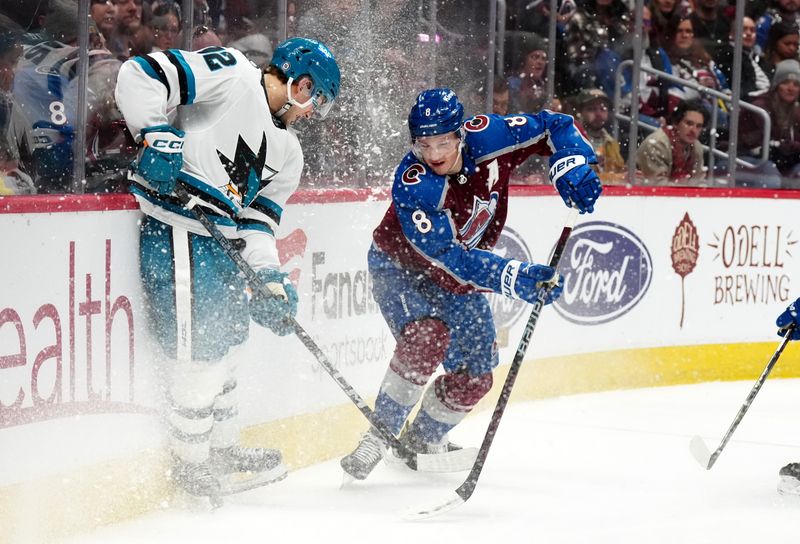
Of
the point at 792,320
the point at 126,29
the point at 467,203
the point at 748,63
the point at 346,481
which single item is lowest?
the point at 346,481

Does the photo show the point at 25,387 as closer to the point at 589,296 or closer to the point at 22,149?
the point at 22,149

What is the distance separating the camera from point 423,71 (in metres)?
5.18

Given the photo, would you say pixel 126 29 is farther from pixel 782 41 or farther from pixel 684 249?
pixel 782 41

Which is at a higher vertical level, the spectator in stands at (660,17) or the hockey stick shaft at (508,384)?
the spectator in stands at (660,17)

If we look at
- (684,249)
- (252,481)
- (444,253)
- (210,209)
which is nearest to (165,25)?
(210,209)

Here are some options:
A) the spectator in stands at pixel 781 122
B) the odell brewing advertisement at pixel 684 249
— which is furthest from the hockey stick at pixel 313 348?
the spectator in stands at pixel 781 122

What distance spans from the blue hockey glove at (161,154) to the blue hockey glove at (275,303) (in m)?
0.44

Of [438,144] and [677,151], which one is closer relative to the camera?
[438,144]

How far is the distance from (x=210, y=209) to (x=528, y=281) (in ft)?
2.81

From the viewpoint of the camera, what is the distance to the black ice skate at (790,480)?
3.53 meters

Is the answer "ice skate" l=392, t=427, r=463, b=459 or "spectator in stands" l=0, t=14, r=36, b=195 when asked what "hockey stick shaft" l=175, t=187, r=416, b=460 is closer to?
"ice skate" l=392, t=427, r=463, b=459

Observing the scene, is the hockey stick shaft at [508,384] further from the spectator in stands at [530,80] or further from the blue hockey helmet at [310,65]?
the spectator in stands at [530,80]

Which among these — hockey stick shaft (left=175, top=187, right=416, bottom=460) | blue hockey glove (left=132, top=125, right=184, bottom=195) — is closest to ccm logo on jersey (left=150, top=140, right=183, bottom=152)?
blue hockey glove (left=132, top=125, right=184, bottom=195)

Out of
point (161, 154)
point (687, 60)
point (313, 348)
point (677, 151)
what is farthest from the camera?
point (687, 60)
